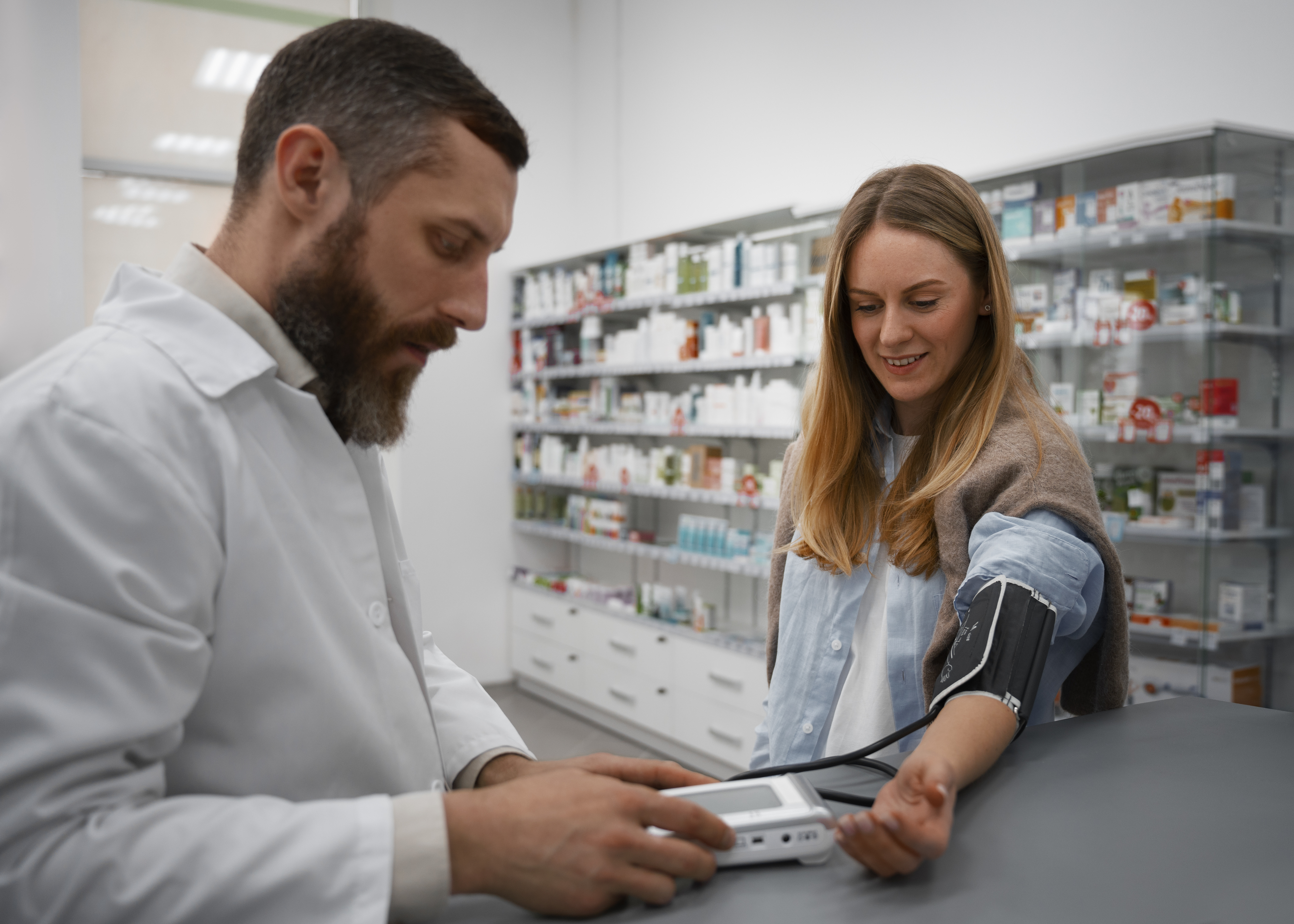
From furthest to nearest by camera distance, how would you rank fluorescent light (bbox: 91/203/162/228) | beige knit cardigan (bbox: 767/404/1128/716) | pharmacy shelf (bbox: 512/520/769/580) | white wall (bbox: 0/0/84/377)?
fluorescent light (bbox: 91/203/162/228)
white wall (bbox: 0/0/84/377)
pharmacy shelf (bbox: 512/520/769/580)
beige knit cardigan (bbox: 767/404/1128/716)

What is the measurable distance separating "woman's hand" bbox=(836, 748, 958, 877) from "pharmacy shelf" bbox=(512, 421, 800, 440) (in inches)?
113

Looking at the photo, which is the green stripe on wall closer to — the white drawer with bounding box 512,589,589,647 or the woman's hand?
the white drawer with bounding box 512,589,589,647

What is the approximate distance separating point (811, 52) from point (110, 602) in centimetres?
493

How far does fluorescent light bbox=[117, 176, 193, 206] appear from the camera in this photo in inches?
233

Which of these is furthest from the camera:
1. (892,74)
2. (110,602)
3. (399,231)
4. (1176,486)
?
(892,74)

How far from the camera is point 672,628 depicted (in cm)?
493

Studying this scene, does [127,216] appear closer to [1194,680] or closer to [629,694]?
[629,694]

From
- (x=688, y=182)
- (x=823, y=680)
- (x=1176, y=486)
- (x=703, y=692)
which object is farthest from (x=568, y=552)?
(x=823, y=680)

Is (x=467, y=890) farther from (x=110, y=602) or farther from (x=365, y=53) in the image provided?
(x=365, y=53)

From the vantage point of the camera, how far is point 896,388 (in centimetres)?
155

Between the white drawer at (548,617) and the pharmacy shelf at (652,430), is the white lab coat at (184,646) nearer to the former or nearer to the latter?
the pharmacy shelf at (652,430)

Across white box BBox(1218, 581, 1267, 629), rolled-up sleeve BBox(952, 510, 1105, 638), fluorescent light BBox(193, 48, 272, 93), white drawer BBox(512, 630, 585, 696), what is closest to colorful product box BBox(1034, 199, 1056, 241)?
white box BBox(1218, 581, 1267, 629)

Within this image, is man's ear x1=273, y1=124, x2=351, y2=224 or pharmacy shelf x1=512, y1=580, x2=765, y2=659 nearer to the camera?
man's ear x1=273, y1=124, x2=351, y2=224

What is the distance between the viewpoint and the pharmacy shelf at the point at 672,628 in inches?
176
